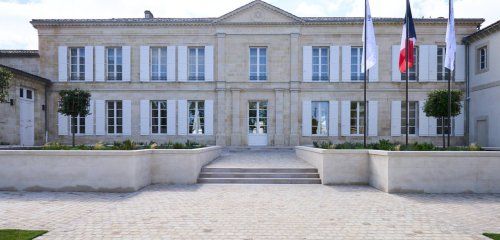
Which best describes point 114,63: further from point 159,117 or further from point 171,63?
point 159,117

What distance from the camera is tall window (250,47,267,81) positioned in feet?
61.7

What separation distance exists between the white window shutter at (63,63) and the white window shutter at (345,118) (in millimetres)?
15545

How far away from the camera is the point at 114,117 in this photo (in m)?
18.9

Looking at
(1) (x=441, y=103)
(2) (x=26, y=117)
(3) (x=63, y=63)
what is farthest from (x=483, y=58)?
(2) (x=26, y=117)

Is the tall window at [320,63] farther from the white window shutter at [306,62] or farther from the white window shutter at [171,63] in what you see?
the white window shutter at [171,63]

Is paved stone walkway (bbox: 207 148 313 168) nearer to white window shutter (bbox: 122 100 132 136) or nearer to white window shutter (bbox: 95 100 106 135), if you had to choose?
white window shutter (bbox: 122 100 132 136)

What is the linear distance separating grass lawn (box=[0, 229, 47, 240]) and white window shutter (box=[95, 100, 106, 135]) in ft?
48.0

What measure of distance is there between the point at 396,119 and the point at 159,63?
13554 millimetres

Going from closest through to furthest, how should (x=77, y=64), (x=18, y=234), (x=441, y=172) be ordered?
1. (x=18, y=234)
2. (x=441, y=172)
3. (x=77, y=64)

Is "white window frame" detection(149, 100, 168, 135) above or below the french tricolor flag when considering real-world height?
below

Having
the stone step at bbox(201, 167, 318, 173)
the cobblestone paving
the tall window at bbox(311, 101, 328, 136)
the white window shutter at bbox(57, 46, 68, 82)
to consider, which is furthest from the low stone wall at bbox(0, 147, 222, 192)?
the tall window at bbox(311, 101, 328, 136)

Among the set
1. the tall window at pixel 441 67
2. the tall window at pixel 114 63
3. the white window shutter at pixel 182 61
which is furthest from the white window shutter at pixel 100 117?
the tall window at pixel 441 67

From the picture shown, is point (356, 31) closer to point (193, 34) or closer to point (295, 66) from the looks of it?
point (295, 66)

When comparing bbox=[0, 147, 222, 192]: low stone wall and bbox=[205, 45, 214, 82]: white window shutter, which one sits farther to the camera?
bbox=[205, 45, 214, 82]: white window shutter
